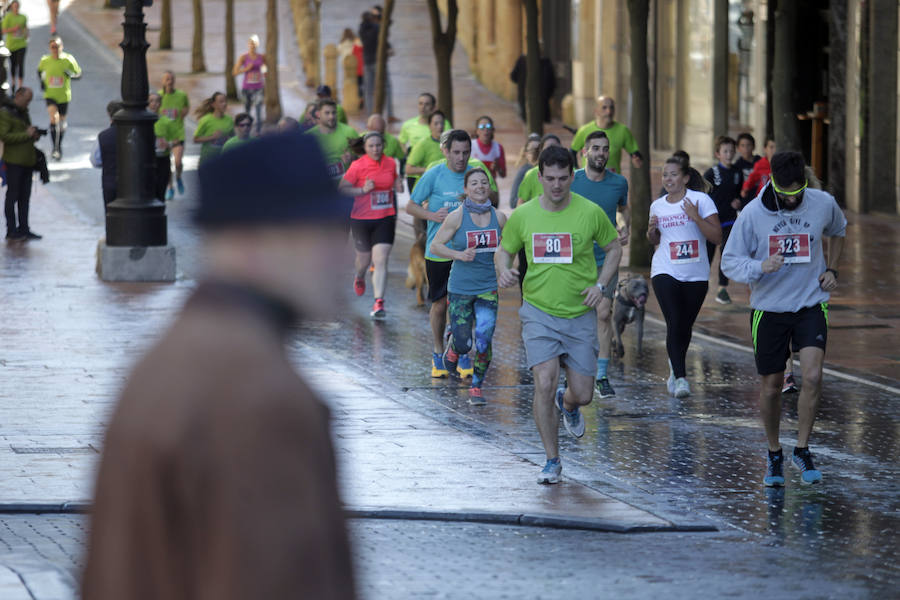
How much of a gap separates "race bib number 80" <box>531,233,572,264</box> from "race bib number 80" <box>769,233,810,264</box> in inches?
43.8

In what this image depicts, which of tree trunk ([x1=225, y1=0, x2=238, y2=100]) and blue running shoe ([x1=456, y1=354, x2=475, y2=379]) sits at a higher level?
tree trunk ([x1=225, y1=0, x2=238, y2=100])

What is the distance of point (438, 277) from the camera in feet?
42.2

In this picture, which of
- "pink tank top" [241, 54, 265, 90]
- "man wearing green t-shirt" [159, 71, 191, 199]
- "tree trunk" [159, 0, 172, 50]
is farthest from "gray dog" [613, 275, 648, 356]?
"tree trunk" [159, 0, 172, 50]

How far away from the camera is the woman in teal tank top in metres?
11.6

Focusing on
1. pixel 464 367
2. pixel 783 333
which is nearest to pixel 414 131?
pixel 464 367

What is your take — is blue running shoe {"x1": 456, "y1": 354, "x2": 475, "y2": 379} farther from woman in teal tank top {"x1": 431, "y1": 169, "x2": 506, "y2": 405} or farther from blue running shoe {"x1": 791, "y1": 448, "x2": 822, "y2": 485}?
blue running shoe {"x1": 791, "y1": 448, "x2": 822, "y2": 485}

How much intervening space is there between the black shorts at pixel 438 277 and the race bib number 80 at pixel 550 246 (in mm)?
3584

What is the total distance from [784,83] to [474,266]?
29.5 ft

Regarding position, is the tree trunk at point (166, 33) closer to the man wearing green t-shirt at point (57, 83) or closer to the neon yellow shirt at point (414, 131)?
the man wearing green t-shirt at point (57, 83)

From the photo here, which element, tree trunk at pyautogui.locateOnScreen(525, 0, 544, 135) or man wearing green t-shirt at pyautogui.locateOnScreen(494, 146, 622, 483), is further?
tree trunk at pyautogui.locateOnScreen(525, 0, 544, 135)

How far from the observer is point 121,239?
17.5 meters

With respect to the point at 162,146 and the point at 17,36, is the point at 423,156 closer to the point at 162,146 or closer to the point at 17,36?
the point at 162,146

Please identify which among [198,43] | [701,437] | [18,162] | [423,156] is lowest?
[701,437]

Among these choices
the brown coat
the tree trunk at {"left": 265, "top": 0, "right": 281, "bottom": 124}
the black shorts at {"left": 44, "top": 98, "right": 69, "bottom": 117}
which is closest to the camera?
the brown coat
